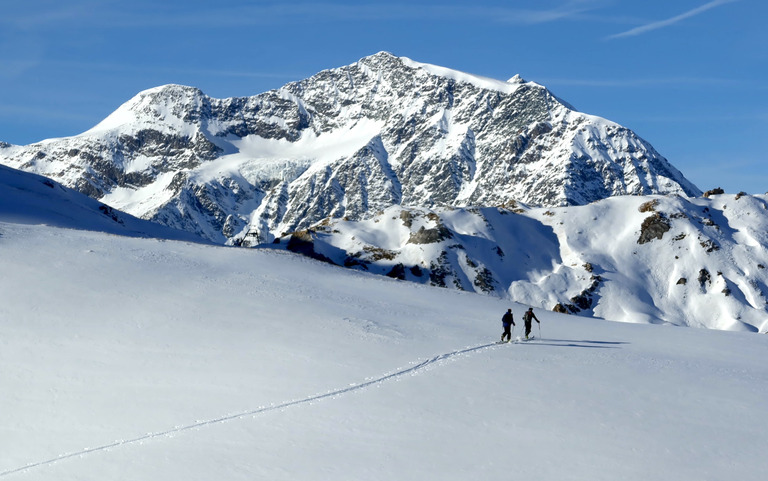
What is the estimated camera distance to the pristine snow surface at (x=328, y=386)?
77.4 ft

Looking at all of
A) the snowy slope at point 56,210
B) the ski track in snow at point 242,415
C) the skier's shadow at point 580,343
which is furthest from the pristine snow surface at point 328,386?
the snowy slope at point 56,210

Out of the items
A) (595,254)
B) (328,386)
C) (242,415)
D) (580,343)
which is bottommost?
(242,415)

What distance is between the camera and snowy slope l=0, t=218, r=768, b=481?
23594 mm

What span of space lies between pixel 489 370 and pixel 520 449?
8.38 metres

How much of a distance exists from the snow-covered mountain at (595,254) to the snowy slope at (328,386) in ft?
358

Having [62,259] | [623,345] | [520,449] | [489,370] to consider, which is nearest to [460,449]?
[520,449]

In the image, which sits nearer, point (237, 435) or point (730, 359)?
point (237, 435)

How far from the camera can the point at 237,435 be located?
24609mm

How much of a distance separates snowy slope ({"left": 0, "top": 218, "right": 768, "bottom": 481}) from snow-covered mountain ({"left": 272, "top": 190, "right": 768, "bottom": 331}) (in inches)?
4295

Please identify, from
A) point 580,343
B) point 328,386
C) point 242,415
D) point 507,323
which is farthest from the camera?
point 580,343

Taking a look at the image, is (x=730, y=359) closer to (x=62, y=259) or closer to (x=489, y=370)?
(x=489, y=370)

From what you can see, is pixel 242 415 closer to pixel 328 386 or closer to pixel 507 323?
pixel 328 386

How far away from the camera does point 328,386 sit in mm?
29328

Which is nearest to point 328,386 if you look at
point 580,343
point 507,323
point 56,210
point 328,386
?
point 328,386
